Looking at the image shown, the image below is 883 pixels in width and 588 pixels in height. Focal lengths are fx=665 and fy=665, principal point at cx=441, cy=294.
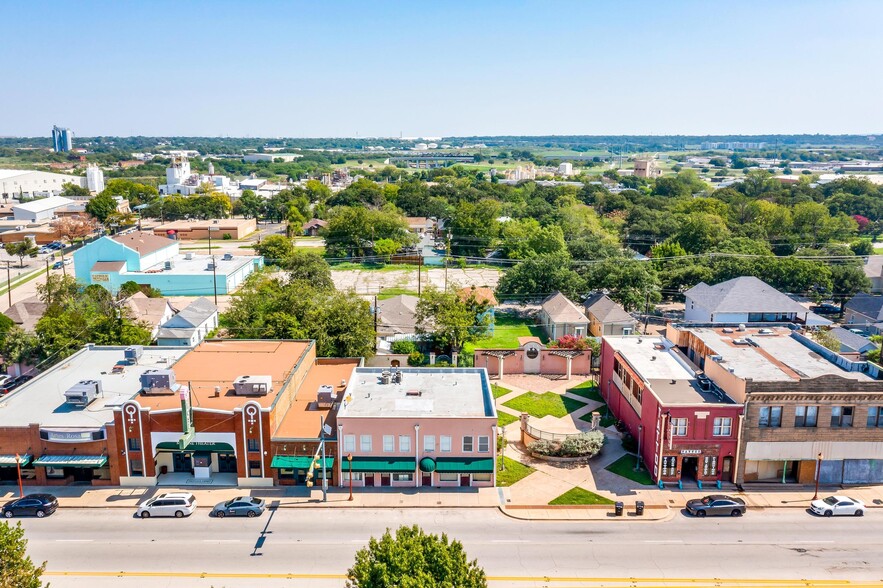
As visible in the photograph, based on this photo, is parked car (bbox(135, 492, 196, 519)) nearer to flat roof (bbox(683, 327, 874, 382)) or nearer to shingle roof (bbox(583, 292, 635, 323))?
flat roof (bbox(683, 327, 874, 382))

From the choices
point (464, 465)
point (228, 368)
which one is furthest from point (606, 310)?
point (228, 368)

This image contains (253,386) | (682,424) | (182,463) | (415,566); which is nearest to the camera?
(415,566)

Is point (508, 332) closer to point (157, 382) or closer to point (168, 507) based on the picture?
point (157, 382)

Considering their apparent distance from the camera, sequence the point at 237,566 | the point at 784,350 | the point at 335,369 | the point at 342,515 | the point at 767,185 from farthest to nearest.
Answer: the point at 767,185
the point at 335,369
the point at 784,350
the point at 342,515
the point at 237,566

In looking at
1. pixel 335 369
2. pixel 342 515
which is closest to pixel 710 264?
pixel 335 369

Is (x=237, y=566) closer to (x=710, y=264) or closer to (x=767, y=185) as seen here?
(x=710, y=264)

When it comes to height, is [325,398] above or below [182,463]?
above

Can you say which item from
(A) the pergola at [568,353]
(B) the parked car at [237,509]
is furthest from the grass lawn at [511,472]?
(A) the pergola at [568,353]
